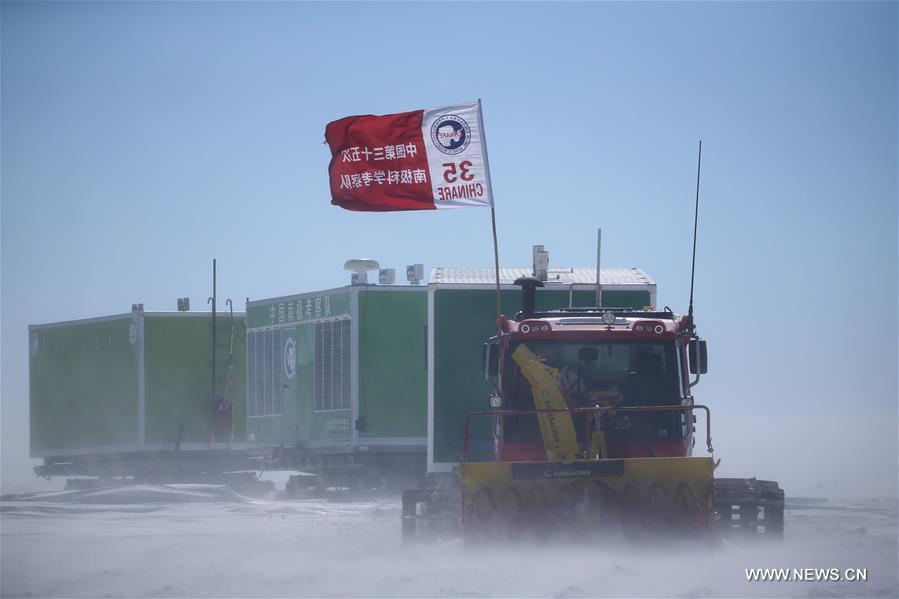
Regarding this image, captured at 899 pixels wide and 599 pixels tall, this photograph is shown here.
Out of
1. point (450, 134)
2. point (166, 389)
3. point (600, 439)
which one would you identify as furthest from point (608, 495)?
point (166, 389)

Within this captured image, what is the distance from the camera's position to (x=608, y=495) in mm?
13102

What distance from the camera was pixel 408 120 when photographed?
741 inches

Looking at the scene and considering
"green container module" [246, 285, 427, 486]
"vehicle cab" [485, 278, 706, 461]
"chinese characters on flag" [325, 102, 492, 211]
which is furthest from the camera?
"green container module" [246, 285, 427, 486]

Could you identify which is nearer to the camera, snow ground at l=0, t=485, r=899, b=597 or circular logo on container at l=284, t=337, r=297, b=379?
snow ground at l=0, t=485, r=899, b=597

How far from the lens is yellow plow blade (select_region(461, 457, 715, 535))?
42.8 ft

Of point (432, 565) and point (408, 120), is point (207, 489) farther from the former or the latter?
point (432, 565)

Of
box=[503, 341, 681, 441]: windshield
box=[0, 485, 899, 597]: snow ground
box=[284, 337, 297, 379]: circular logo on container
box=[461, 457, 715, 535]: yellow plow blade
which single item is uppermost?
box=[503, 341, 681, 441]: windshield

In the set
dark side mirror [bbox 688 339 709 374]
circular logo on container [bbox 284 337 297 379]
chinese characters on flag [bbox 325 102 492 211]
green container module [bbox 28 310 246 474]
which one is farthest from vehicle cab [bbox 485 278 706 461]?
green container module [bbox 28 310 246 474]

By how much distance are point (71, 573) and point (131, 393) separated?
24.7 metres

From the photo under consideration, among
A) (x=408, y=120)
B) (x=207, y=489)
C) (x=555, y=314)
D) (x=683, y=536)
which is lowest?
(x=207, y=489)

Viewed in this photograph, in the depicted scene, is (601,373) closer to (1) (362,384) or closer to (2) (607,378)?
(2) (607,378)

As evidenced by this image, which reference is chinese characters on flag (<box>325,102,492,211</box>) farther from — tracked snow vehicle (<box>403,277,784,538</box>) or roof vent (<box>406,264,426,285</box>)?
roof vent (<box>406,264,426,285</box>)

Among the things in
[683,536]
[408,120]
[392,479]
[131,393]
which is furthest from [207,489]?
[683,536]

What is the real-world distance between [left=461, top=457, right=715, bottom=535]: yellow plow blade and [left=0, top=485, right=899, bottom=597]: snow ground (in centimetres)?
25
